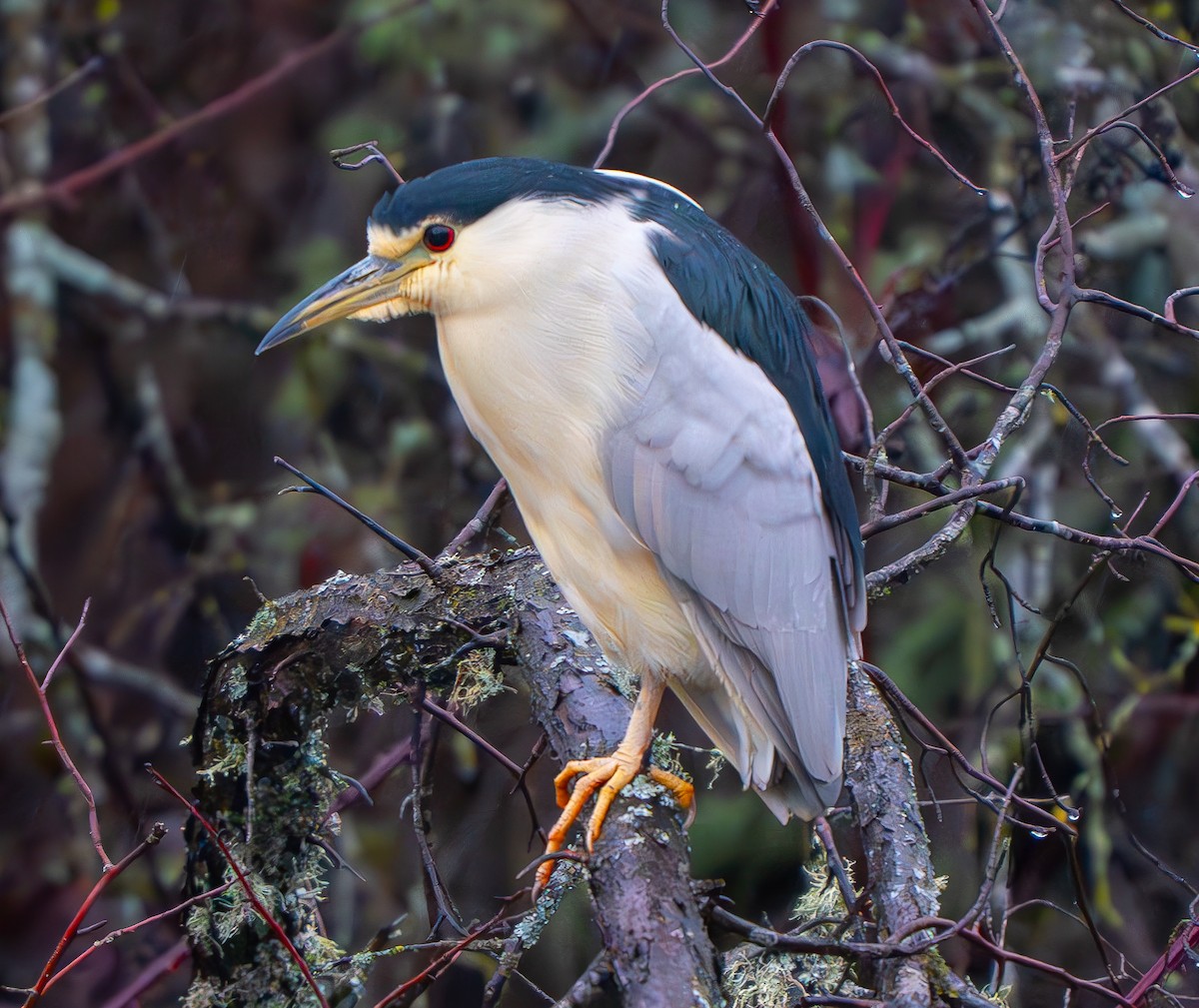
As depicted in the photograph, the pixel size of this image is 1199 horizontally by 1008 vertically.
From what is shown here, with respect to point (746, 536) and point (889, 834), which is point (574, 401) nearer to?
point (746, 536)

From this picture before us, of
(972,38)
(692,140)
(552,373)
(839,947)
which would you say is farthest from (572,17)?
(839,947)

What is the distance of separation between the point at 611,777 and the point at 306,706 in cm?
34

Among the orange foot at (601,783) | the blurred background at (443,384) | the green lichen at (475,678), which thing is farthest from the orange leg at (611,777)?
the blurred background at (443,384)

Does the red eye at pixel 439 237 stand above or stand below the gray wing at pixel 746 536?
above

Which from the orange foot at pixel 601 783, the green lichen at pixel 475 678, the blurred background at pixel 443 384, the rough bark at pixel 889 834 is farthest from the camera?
the blurred background at pixel 443 384

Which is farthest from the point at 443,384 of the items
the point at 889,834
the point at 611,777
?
the point at 889,834

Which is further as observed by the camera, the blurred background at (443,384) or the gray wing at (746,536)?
the blurred background at (443,384)

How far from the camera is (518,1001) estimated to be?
2.14 metres

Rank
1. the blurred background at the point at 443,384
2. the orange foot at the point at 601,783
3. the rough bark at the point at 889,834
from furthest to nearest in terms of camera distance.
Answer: the blurred background at the point at 443,384, the orange foot at the point at 601,783, the rough bark at the point at 889,834

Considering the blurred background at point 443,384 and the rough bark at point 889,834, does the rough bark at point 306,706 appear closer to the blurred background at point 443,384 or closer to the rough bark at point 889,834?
the rough bark at point 889,834

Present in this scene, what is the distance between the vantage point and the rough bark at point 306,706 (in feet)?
3.77

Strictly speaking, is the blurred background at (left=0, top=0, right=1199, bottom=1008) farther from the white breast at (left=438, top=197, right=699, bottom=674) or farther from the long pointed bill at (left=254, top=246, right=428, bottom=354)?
the long pointed bill at (left=254, top=246, right=428, bottom=354)

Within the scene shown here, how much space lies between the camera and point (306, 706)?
121cm

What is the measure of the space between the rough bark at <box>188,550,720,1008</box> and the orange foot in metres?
0.05
